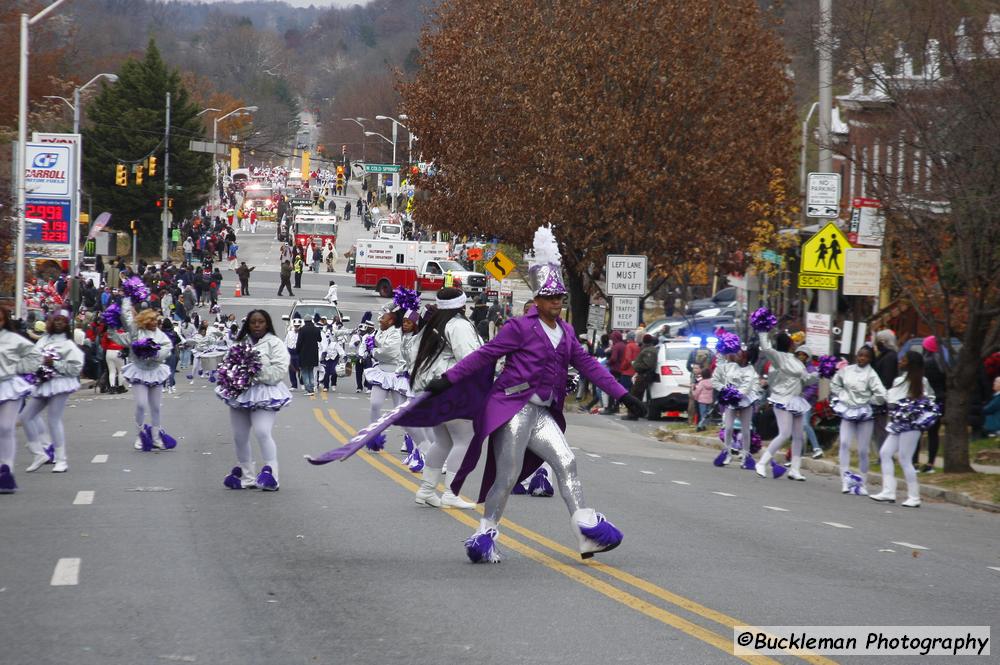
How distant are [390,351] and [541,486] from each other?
5411mm

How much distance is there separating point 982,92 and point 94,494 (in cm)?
1216

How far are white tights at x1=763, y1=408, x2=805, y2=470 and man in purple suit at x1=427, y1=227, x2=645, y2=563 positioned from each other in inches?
374

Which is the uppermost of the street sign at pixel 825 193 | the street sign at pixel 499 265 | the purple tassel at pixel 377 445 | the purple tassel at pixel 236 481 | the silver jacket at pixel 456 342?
the street sign at pixel 825 193

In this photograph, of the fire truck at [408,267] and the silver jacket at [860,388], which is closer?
the silver jacket at [860,388]

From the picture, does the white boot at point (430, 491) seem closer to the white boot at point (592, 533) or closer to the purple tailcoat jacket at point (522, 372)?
the purple tailcoat jacket at point (522, 372)

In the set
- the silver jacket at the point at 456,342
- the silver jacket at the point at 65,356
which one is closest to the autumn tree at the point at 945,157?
the silver jacket at the point at 456,342

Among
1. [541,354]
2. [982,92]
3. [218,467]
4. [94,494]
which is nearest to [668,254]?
[982,92]

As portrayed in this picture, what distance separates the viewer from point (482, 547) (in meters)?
10.5

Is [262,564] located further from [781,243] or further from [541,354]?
[781,243]

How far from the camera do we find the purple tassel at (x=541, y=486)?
15.3 metres

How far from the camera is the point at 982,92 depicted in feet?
65.5

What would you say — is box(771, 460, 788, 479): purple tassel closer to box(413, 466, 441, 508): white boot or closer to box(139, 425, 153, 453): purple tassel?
box(413, 466, 441, 508): white boot

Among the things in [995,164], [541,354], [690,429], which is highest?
[995,164]

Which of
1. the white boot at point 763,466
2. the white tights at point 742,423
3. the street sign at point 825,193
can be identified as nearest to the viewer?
the white boot at point 763,466
